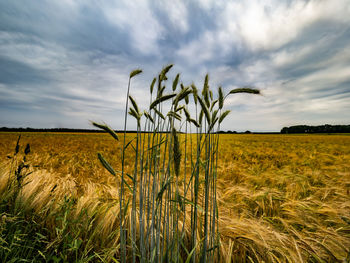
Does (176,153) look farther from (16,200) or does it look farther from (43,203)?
(16,200)

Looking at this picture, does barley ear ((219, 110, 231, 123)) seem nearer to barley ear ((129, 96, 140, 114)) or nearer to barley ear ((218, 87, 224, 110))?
barley ear ((218, 87, 224, 110))

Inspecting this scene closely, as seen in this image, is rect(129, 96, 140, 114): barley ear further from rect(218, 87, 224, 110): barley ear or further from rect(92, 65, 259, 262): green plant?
rect(218, 87, 224, 110): barley ear

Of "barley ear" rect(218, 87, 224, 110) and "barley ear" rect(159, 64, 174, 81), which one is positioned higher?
"barley ear" rect(159, 64, 174, 81)

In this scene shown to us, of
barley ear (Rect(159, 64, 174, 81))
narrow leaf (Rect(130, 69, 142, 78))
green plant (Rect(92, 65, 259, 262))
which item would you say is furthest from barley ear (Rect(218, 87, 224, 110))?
narrow leaf (Rect(130, 69, 142, 78))

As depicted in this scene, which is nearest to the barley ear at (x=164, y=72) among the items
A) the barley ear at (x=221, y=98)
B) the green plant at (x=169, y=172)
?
the green plant at (x=169, y=172)

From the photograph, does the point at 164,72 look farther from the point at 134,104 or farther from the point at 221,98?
the point at 221,98

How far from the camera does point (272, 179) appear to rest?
321cm

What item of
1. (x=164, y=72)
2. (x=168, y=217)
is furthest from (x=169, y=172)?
(x=164, y=72)

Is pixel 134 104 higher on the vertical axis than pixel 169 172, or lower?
higher

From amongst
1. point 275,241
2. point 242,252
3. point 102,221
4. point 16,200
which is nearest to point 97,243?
point 102,221

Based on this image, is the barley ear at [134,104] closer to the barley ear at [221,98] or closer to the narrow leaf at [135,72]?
the narrow leaf at [135,72]

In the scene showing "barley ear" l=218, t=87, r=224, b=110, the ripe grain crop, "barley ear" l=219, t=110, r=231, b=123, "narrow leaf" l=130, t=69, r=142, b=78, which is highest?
"narrow leaf" l=130, t=69, r=142, b=78

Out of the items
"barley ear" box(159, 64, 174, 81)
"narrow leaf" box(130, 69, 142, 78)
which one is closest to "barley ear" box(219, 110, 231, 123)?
"barley ear" box(159, 64, 174, 81)

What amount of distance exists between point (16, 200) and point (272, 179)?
3.95 metres
